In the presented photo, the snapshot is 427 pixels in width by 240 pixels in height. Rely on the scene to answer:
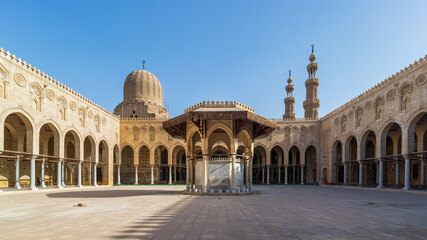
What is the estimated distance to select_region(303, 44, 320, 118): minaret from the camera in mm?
43750

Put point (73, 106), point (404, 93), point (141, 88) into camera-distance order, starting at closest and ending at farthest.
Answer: point (404, 93)
point (73, 106)
point (141, 88)

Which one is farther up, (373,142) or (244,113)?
(244,113)

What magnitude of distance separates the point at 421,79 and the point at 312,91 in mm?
25023

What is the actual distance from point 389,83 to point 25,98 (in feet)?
96.1

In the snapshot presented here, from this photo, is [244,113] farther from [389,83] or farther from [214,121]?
[389,83]

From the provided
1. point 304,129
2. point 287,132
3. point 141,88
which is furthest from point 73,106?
point 304,129

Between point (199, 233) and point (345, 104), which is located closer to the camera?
point (199, 233)

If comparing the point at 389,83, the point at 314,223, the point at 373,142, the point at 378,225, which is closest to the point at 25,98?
the point at 314,223

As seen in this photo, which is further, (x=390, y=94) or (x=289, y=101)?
(x=289, y=101)

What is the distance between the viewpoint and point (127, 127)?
3591cm

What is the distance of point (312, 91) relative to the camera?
44.2 meters

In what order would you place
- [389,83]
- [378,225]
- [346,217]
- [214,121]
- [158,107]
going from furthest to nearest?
[158,107]
[389,83]
[214,121]
[346,217]
[378,225]

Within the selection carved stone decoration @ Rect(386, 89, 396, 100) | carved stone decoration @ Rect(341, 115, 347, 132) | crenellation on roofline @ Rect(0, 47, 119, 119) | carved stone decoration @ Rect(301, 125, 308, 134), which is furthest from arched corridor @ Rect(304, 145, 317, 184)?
crenellation on roofline @ Rect(0, 47, 119, 119)

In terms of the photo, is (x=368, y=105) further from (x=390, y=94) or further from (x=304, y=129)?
(x=304, y=129)
